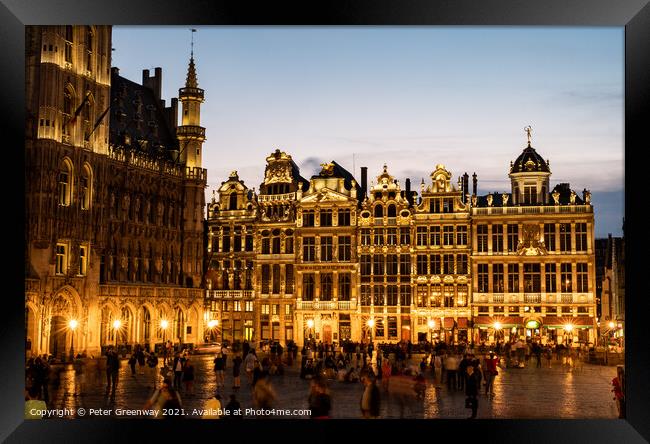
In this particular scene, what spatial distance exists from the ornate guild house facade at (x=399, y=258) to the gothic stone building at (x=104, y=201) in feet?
11.2

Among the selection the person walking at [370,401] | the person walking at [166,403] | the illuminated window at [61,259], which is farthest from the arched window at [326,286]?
the person walking at [370,401]

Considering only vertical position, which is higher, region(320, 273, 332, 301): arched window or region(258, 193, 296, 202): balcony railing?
region(258, 193, 296, 202): balcony railing

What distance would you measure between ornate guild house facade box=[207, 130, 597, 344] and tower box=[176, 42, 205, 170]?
4.07m

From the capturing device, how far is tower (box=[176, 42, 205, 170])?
54938 millimetres

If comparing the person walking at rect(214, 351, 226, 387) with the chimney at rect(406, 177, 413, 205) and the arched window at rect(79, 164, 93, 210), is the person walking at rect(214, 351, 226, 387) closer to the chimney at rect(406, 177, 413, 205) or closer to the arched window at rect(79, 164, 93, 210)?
the arched window at rect(79, 164, 93, 210)

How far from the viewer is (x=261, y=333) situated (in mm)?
56750

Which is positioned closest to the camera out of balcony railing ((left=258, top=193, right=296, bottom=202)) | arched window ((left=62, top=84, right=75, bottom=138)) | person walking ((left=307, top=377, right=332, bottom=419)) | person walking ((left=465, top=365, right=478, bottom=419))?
person walking ((left=307, top=377, right=332, bottom=419))

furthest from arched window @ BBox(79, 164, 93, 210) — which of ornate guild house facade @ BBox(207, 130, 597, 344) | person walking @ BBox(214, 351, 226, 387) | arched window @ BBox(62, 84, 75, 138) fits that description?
person walking @ BBox(214, 351, 226, 387)

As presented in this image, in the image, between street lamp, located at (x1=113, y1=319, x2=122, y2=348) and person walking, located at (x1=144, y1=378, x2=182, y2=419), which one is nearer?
person walking, located at (x1=144, y1=378, x2=182, y2=419)

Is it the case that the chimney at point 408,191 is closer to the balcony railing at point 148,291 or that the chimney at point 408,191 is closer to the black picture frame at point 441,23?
the balcony railing at point 148,291

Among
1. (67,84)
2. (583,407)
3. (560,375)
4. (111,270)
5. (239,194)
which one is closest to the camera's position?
(583,407)

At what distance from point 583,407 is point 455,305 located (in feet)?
108
